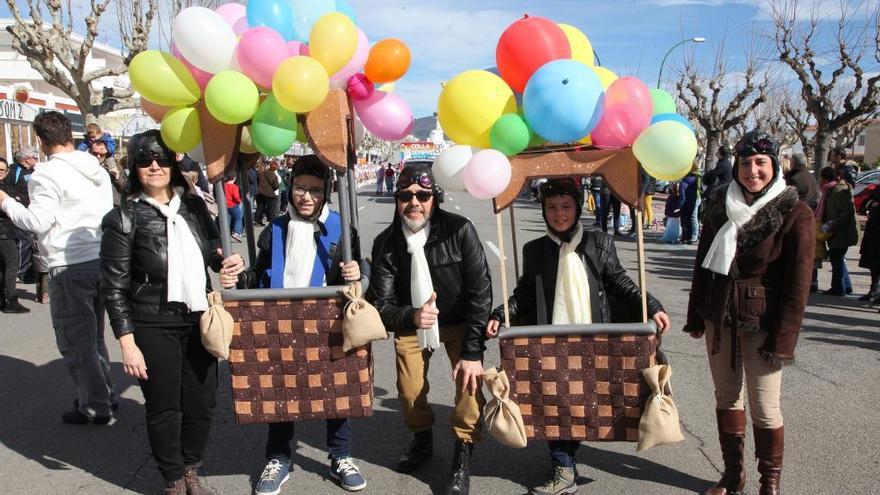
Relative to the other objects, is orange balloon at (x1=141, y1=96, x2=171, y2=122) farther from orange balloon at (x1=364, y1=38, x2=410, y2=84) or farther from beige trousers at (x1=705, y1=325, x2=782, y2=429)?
beige trousers at (x1=705, y1=325, x2=782, y2=429)

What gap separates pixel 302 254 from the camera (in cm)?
332

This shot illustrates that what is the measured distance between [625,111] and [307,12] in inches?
60.3

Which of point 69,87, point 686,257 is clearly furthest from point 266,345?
point 69,87

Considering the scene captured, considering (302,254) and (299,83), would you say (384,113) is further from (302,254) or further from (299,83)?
→ (302,254)

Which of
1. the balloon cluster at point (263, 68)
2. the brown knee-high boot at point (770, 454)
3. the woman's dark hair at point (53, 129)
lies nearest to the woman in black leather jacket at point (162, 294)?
the balloon cluster at point (263, 68)

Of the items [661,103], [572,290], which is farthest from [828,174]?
[572,290]

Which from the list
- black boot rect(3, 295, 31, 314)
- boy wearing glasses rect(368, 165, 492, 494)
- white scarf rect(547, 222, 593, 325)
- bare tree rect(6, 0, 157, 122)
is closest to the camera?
white scarf rect(547, 222, 593, 325)

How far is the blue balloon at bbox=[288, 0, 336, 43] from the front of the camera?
3164mm

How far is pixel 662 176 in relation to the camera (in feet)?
9.71

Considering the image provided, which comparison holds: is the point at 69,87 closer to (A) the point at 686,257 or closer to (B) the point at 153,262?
(A) the point at 686,257

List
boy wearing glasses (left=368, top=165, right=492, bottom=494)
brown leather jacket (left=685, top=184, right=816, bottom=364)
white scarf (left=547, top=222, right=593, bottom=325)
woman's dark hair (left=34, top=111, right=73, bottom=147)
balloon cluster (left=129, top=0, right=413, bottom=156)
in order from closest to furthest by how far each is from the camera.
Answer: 1. balloon cluster (left=129, top=0, right=413, bottom=156)
2. brown leather jacket (left=685, top=184, right=816, bottom=364)
3. white scarf (left=547, top=222, right=593, bottom=325)
4. boy wearing glasses (left=368, top=165, right=492, bottom=494)
5. woman's dark hair (left=34, top=111, right=73, bottom=147)

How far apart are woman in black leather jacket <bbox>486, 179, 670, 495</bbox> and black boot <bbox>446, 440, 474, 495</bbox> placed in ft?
1.17

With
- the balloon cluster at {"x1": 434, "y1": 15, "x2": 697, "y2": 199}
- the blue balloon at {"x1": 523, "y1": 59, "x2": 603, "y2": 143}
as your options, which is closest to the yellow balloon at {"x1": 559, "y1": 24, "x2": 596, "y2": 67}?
the balloon cluster at {"x1": 434, "y1": 15, "x2": 697, "y2": 199}

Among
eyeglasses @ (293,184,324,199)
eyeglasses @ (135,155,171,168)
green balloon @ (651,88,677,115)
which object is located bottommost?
eyeglasses @ (293,184,324,199)
